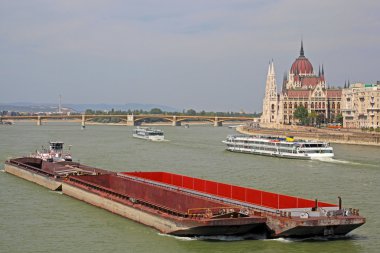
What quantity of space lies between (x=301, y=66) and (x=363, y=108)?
67.8 m

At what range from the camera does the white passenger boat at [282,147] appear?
59688 millimetres

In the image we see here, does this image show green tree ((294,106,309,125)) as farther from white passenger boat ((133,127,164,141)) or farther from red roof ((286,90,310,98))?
white passenger boat ((133,127,164,141))

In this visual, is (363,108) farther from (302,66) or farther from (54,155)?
(54,155)

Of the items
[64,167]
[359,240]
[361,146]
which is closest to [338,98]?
[361,146]

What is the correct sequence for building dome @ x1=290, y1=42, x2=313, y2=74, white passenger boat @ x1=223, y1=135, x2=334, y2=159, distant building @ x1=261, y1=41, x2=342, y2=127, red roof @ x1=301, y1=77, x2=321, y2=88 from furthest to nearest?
building dome @ x1=290, y1=42, x2=313, y2=74 → red roof @ x1=301, y1=77, x2=321, y2=88 → distant building @ x1=261, y1=41, x2=342, y2=127 → white passenger boat @ x1=223, y1=135, x2=334, y2=159

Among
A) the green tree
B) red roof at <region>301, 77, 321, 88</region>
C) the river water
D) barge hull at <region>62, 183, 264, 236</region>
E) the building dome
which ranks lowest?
the river water

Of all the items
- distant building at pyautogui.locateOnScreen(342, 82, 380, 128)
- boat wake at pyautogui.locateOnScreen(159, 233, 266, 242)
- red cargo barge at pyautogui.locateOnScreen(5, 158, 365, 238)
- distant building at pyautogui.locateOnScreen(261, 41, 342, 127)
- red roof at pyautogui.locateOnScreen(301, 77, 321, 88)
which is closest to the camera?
red cargo barge at pyautogui.locateOnScreen(5, 158, 365, 238)

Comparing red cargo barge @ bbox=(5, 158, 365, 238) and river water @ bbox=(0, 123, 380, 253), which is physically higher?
red cargo barge @ bbox=(5, 158, 365, 238)

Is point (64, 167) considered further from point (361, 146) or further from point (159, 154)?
point (361, 146)

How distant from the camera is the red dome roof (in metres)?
184

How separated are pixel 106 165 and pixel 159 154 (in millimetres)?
14526

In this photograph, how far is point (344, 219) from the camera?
21.7 meters

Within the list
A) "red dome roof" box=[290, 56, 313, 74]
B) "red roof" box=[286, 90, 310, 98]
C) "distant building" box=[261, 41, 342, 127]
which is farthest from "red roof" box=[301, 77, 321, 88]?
"red roof" box=[286, 90, 310, 98]

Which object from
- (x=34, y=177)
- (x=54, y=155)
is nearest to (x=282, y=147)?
(x=54, y=155)
